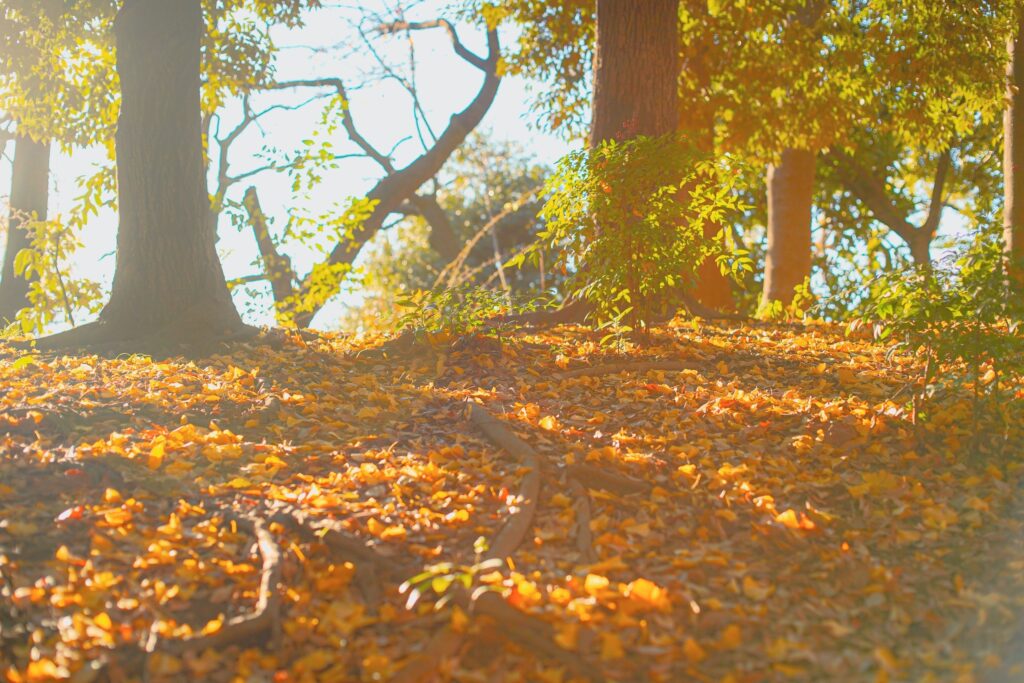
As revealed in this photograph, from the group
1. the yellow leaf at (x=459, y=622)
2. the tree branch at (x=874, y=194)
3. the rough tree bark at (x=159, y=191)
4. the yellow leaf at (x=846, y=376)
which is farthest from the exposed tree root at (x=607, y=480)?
the tree branch at (x=874, y=194)

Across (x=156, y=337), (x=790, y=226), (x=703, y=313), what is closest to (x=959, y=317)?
(x=703, y=313)

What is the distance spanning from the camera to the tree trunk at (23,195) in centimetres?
1153

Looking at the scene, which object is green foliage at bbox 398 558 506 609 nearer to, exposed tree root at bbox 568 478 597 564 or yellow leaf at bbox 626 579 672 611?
exposed tree root at bbox 568 478 597 564

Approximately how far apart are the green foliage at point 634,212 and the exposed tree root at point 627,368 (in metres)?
0.33

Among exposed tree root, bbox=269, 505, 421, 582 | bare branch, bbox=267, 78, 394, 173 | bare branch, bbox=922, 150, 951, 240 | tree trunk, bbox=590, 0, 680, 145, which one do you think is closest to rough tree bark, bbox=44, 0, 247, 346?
tree trunk, bbox=590, 0, 680, 145

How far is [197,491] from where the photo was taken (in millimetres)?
4293

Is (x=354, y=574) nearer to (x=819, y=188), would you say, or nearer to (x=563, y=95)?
(x=563, y=95)

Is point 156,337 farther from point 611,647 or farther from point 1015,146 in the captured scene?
point 1015,146

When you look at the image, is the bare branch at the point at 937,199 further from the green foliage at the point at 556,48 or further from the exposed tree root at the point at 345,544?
the exposed tree root at the point at 345,544

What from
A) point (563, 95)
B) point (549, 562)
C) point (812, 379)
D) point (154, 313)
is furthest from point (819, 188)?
point (549, 562)

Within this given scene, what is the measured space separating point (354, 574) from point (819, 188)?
589 inches

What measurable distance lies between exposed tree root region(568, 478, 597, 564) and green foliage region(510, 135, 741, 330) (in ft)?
6.89

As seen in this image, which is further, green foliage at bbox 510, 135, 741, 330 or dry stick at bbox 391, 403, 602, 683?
green foliage at bbox 510, 135, 741, 330

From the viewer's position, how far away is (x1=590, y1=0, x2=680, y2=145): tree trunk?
24.0 ft
